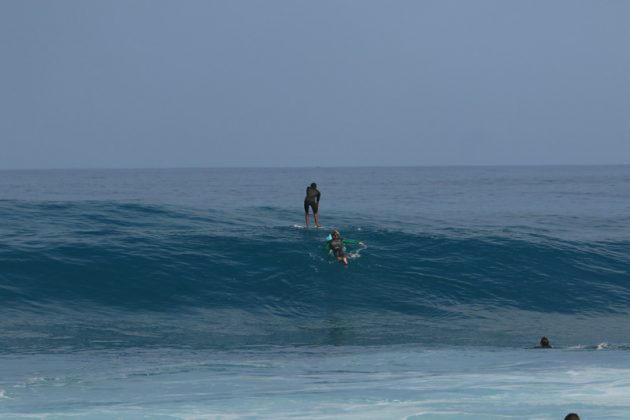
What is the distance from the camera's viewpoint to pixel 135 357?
14.9 m

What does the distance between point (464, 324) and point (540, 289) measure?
4.68 m

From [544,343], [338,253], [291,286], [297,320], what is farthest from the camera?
[338,253]

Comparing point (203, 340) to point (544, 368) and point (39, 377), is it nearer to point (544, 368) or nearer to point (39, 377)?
point (39, 377)

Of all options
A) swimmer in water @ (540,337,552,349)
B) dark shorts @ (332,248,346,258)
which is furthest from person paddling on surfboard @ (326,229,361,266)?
swimmer in water @ (540,337,552,349)

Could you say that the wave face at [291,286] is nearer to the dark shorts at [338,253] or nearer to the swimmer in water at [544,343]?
the dark shorts at [338,253]

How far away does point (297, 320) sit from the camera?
19.4 metres

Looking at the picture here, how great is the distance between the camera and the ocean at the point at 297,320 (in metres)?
11.4

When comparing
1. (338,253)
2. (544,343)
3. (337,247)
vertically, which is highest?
(337,247)

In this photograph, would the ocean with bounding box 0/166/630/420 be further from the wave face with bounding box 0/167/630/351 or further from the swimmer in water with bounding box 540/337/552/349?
the swimmer in water with bounding box 540/337/552/349

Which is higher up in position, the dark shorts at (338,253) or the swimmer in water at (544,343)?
the dark shorts at (338,253)

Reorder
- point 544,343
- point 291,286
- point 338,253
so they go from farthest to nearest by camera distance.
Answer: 1. point 338,253
2. point 291,286
3. point 544,343

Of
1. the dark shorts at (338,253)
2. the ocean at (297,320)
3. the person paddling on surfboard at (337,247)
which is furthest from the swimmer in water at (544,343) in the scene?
the dark shorts at (338,253)

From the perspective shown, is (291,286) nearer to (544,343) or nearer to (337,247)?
(337,247)

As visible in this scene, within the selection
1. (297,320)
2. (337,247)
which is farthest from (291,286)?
(297,320)
